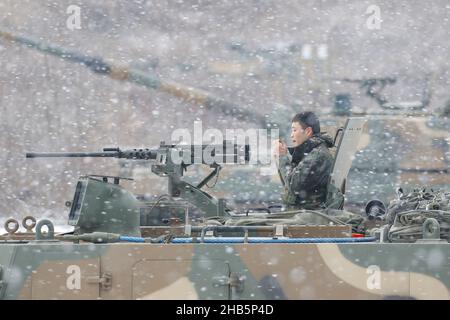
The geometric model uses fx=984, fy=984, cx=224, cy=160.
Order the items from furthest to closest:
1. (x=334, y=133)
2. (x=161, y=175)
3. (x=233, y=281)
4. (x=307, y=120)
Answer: (x=334, y=133) → (x=307, y=120) → (x=161, y=175) → (x=233, y=281)

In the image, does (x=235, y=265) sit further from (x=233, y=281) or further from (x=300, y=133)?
(x=300, y=133)

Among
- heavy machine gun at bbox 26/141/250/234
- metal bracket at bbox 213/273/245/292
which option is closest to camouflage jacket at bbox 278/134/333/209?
heavy machine gun at bbox 26/141/250/234

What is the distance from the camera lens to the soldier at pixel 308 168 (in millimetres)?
7207

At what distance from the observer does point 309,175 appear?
721 centimetres

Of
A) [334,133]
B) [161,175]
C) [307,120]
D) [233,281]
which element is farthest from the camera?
[334,133]

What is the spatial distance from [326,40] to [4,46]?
534cm

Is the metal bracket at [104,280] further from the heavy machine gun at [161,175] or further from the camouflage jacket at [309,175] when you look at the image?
the camouflage jacket at [309,175]

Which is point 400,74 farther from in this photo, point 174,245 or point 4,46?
point 174,245

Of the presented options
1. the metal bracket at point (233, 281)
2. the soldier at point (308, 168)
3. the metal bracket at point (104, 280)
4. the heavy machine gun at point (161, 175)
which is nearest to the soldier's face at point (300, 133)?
the soldier at point (308, 168)

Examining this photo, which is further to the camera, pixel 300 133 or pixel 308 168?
pixel 300 133

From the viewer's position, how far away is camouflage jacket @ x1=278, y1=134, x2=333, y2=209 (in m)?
7.20

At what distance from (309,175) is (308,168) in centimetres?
5

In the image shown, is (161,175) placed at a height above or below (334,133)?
below

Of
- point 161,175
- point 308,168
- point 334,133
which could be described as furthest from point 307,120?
point 334,133
